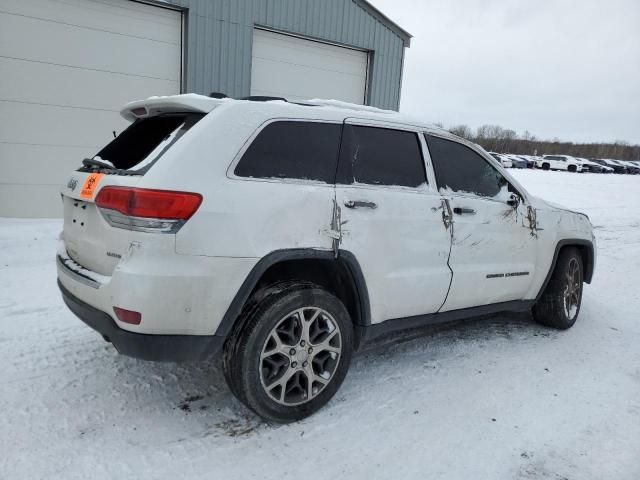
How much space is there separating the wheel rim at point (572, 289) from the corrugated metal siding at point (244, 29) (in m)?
6.87

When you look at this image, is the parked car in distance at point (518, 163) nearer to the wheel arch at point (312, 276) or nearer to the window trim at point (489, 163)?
the window trim at point (489, 163)

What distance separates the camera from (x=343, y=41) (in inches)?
417

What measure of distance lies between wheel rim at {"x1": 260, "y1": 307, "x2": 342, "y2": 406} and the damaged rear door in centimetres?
107

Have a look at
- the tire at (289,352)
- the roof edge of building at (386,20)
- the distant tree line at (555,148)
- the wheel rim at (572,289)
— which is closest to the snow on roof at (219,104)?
the tire at (289,352)

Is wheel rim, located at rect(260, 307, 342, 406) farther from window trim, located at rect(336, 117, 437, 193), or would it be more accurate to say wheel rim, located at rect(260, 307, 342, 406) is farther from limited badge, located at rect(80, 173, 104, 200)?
limited badge, located at rect(80, 173, 104, 200)

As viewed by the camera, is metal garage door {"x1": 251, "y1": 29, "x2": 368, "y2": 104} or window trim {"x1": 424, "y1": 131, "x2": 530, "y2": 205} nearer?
window trim {"x1": 424, "y1": 131, "x2": 530, "y2": 205}

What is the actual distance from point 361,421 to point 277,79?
8.41 metres

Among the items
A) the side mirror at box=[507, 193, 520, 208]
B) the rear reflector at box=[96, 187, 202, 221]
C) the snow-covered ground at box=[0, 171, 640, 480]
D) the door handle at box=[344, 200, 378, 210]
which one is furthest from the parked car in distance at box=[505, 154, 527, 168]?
the rear reflector at box=[96, 187, 202, 221]

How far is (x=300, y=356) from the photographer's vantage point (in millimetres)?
2908

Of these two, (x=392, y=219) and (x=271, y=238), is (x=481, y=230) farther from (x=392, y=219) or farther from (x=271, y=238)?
(x=271, y=238)

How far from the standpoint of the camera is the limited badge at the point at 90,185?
2740 millimetres

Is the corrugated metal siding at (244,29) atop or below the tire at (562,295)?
atop

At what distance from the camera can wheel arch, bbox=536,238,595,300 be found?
451 cm

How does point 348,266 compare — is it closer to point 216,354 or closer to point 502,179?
point 216,354
